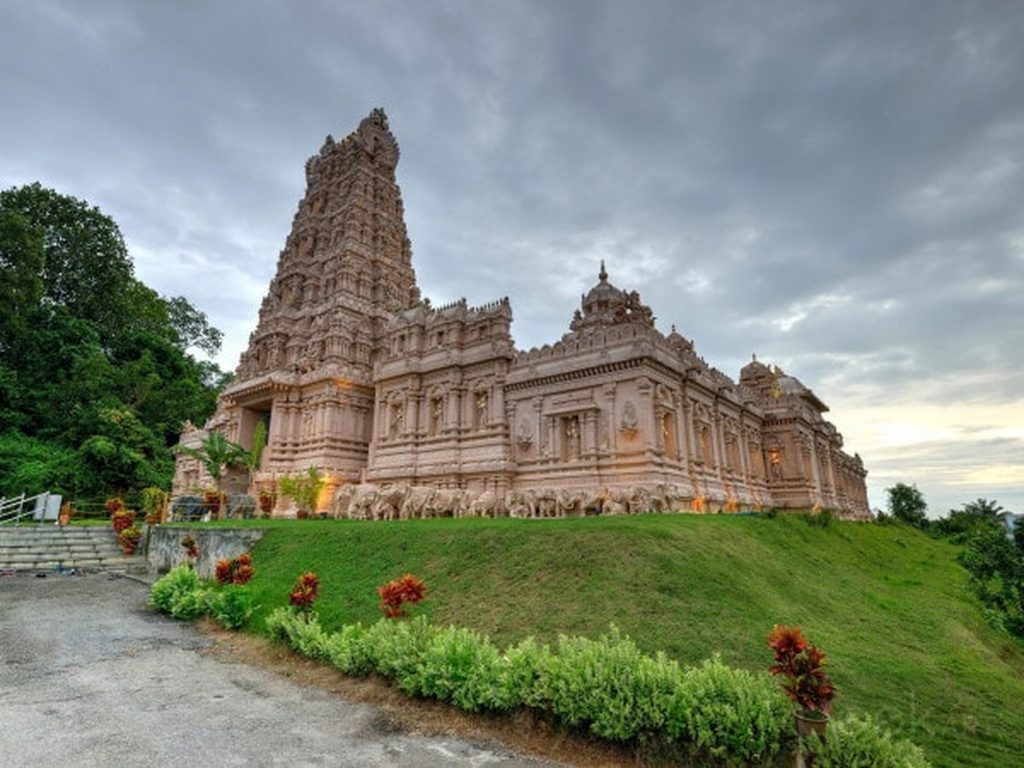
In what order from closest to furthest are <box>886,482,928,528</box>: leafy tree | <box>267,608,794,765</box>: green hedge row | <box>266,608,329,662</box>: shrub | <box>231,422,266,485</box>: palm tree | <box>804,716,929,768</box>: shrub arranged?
<box>804,716,929,768</box>: shrub, <box>267,608,794,765</box>: green hedge row, <box>266,608,329,662</box>: shrub, <box>231,422,266,485</box>: palm tree, <box>886,482,928,528</box>: leafy tree

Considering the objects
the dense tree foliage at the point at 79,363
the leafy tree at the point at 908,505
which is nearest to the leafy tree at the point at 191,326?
the dense tree foliage at the point at 79,363

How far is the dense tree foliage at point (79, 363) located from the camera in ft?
122

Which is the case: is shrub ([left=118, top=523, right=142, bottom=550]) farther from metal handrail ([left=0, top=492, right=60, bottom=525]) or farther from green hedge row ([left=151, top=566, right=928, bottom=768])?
green hedge row ([left=151, top=566, right=928, bottom=768])

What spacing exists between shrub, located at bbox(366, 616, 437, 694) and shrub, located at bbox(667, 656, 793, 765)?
4.13 metres

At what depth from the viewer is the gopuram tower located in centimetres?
3466

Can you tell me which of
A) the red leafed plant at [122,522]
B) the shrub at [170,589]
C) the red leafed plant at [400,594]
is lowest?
the shrub at [170,589]

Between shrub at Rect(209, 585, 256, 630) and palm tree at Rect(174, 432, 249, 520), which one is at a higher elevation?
palm tree at Rect(174, 432, 249, 520)

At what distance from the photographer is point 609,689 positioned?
22.7ft

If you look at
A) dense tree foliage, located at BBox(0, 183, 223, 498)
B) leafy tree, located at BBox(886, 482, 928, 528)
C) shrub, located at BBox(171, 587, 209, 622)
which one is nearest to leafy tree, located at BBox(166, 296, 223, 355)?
dense tree foliage, located at BBox(0, 183, 223, 498)

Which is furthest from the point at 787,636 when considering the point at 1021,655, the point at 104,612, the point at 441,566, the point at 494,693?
the point at 104,612

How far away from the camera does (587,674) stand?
7082mm

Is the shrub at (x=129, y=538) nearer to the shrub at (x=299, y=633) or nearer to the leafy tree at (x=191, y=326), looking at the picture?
the shrub at (x=299, y=633)

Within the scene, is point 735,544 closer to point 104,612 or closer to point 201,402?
point 104,612

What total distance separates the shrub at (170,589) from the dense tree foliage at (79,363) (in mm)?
26938
